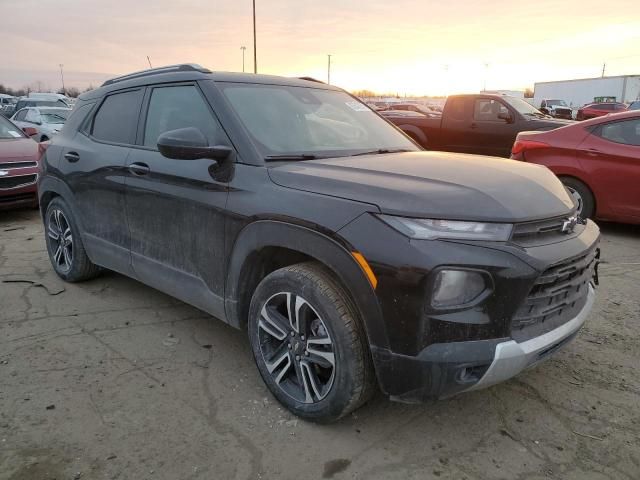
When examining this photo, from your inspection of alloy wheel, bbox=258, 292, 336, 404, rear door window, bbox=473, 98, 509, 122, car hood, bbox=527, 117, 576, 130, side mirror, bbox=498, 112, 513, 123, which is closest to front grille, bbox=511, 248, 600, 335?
alloy wheel, bbox=258, 292, 336, 404

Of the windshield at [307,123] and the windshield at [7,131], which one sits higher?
the windshield at [307,123]

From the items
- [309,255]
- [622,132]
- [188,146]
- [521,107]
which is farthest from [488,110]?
[309,255]

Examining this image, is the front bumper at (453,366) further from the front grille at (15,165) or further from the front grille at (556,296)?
the front grille at (15,165)

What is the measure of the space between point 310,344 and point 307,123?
1.50 meters

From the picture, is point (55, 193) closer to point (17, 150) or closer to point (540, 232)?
point (17, 150)

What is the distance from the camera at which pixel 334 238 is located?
93.7 inches

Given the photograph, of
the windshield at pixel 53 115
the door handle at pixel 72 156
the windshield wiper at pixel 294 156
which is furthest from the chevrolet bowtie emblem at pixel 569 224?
the windshield at pixel 53 115

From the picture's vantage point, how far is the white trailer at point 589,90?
154ft

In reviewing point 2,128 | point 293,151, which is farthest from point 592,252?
point 2,128

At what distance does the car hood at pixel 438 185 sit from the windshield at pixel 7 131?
286 inches

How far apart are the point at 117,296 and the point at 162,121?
1.70 metres

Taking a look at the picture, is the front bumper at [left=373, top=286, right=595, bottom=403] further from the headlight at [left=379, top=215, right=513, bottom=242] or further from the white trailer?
the white trailer

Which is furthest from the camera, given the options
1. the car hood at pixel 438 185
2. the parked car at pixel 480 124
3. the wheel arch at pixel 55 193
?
the parked car at pixel 480 124

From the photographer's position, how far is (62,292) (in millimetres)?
4559
